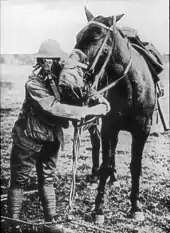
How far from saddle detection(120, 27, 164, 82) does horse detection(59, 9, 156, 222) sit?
0.03 metres

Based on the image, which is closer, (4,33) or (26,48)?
(26,48)

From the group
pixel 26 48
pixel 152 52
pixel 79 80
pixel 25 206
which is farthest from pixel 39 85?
pixel 25 206

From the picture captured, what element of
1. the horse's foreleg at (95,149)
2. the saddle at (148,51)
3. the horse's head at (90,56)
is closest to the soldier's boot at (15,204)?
the horse's foreleg at (95,149)

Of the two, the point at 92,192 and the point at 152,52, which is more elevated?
the point at 152,52

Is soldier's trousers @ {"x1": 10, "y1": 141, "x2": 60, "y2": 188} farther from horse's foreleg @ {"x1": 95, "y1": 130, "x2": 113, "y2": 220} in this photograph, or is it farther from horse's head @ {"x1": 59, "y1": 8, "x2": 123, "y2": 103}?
horse's head @ {"x1": 59, "y1": 8, "x2": 123, "y2": 103}

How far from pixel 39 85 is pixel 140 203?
986mm

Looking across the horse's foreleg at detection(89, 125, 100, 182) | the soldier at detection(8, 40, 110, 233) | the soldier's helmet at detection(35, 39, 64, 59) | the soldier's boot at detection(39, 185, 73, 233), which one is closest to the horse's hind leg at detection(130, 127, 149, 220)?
the horse's foreleg at detection(89, 125, 100, 182)

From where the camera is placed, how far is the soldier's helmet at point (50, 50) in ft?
9.34

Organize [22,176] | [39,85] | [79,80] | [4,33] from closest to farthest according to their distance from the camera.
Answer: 1. [79,80]
2. [39,85]
3. [22,176]
4. [4,33]

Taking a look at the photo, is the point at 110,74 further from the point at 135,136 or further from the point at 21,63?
the point at 21,63

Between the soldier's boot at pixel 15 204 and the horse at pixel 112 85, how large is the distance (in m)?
0.52

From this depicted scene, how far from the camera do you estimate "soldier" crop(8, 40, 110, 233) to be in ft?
9.05

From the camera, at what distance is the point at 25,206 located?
3.22 meters

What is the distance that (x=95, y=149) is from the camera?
301 cm
